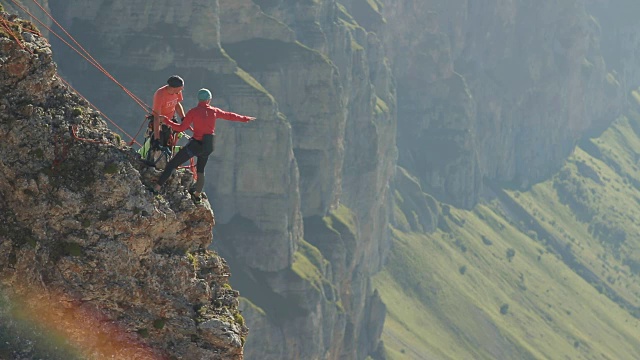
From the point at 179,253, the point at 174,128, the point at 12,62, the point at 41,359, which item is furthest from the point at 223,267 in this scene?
the point at 12,62

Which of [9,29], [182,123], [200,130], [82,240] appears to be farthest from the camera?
[200,130]

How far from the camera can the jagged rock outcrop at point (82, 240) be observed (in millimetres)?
32500

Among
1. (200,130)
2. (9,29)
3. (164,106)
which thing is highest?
(9,29)

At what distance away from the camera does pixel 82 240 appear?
33.2 m

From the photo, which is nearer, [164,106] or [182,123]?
[182,123]

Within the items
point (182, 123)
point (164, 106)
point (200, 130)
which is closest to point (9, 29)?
point (164, 106)

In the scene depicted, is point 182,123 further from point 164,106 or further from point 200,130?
point 164,106

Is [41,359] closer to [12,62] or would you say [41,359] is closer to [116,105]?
[12,62]

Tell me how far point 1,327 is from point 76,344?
2260mm

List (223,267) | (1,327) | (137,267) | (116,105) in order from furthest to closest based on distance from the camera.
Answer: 1. (116,105)
2. (223,267)
3. (137,267)
4. (1,327)

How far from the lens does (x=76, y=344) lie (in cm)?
3297

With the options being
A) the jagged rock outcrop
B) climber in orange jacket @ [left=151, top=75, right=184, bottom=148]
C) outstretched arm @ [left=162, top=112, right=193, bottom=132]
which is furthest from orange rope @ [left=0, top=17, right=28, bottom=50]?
outstretched arm @ [left=162, top=112, right=193, bottom=132]

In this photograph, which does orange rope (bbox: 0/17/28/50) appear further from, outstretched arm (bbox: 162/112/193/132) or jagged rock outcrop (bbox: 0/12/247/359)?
outstretched arm (bbox: 162/112/193/132)

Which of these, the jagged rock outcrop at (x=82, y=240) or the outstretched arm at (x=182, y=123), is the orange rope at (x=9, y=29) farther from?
the outstretched arm at (x=182, y=123)
